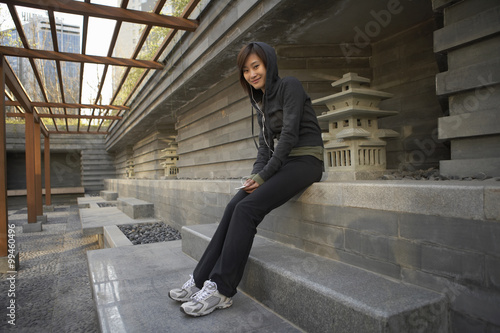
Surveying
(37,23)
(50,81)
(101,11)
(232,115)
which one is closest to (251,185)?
(101,11)

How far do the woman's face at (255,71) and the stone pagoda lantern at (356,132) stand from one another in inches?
48.5

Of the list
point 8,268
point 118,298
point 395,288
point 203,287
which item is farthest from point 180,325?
point 8,268

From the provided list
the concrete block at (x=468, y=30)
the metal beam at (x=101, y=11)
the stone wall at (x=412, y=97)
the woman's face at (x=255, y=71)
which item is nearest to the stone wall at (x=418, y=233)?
the woman's face at (x=255, y=71)

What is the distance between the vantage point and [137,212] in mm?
7773

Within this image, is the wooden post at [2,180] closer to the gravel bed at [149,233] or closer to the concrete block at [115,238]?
the concrete block at [115,238]

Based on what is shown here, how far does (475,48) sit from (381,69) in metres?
2.45

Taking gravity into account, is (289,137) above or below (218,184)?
above

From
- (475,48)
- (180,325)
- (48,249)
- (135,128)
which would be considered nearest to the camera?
(180,325)

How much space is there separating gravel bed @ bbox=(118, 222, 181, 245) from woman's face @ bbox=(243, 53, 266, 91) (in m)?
3.89

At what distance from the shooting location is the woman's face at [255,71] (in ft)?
7.85

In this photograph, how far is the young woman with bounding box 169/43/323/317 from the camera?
6.48 feet

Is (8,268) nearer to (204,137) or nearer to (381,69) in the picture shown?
(204,137)

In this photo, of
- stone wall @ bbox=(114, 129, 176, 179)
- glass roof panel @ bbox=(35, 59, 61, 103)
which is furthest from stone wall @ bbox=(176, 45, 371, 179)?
glass roof panel @ bbox=(35, 59, 61, 103)

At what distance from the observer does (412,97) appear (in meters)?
4.47
